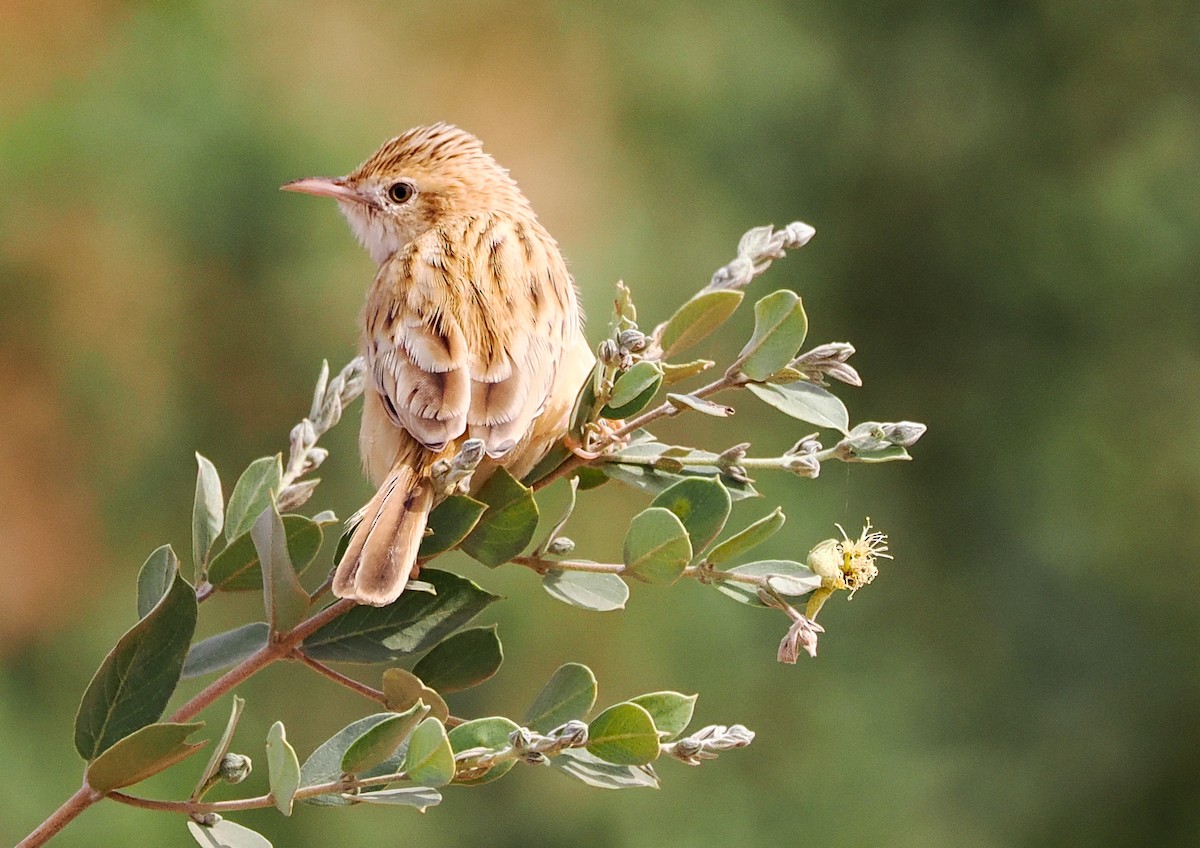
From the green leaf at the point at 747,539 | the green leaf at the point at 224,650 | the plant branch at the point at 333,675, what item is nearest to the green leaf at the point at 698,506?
the green leaf at the point at 747,539

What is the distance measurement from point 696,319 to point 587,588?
14.1 inches

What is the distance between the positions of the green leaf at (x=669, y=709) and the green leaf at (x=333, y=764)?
0.29 metres

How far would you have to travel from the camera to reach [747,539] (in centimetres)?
160

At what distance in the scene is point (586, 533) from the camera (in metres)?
5.89

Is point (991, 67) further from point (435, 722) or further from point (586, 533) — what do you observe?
point (435, 722)

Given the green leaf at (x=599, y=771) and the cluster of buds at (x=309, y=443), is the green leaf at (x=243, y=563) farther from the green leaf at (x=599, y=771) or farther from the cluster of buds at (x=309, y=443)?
the green leaf at (x=599, y=771)

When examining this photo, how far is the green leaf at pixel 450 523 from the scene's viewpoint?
161 cm

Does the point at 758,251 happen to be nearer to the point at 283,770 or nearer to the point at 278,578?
the point at 278,578

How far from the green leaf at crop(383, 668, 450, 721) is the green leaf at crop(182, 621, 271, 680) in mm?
205

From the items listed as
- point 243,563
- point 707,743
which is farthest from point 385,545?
point 707,743

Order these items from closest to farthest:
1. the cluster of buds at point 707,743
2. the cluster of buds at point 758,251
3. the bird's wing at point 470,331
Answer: the cluster of buds at point 707,743 < the cluster of buds at point 758,251 < the bird's wing at point 470,331

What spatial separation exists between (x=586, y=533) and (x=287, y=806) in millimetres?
4577

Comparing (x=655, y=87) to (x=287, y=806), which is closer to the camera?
(x=287, y=806)

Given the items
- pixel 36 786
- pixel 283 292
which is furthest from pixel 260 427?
pixel 36 786
